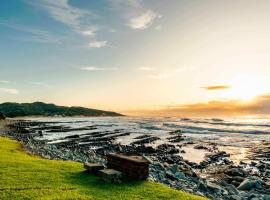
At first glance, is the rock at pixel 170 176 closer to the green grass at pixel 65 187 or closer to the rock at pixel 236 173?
the green grass at pixel 65 187

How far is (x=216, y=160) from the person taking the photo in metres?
33.3

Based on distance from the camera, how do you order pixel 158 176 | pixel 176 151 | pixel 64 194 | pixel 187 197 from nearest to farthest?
pixel 64 194 → pixel 187 197 → pixel 158 176 → pixel 176 151

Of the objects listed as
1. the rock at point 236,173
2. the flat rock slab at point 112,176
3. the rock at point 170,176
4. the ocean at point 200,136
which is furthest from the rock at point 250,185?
the ocean at point 200,136

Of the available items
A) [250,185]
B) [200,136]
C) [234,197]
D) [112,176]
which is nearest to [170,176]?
[234,197]

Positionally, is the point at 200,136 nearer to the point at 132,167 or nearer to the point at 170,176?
the point at 170,176

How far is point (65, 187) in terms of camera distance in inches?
524

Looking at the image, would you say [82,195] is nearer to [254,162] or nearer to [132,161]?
[132,161]

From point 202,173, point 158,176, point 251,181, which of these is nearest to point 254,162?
point 202,173

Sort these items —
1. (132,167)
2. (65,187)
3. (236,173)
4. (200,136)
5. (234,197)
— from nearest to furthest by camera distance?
(65,187), (132,167), (234,197), (236,173), (200,136)

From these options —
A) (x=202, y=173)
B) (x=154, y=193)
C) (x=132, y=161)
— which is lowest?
(x=202, y=173)

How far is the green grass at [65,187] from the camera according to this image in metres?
12.3

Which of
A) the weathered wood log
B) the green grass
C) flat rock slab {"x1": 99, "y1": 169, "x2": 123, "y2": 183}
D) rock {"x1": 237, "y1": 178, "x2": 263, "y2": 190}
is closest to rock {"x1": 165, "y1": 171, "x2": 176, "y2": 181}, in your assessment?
rock {"x1": 237, "y1": 178, "x2": 263, "y2": 190}

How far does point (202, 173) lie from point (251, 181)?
5849 mm

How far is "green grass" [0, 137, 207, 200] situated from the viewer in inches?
486
